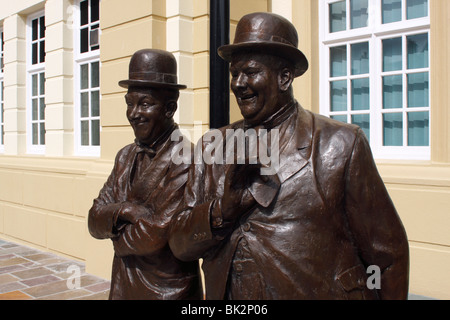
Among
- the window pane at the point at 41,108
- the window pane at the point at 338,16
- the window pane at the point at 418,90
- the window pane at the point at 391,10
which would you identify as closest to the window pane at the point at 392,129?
the window pane at the point at 418,90

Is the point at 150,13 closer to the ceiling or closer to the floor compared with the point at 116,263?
closer to the ceiling

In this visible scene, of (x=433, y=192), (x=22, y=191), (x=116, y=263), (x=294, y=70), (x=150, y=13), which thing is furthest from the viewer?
(x=22, y=191)

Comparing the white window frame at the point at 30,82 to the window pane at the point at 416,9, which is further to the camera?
the white window frame at the point at 30,82

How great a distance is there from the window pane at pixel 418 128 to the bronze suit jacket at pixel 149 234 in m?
3.31

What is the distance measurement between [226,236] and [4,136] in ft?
28.0

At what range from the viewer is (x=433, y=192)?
4.32m

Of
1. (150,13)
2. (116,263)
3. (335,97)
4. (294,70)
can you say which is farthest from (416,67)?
(116,263)

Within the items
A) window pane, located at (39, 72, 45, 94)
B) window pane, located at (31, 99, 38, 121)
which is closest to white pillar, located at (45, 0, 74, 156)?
window pane, located at (39, 72, 45, 94)

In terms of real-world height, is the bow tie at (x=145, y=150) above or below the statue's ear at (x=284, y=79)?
below

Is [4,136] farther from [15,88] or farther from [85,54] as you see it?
[85,54]

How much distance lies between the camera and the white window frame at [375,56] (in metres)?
4.94

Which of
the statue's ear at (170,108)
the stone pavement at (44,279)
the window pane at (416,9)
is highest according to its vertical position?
the window pane at (416,9)

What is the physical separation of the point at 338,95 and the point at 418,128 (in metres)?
1.05

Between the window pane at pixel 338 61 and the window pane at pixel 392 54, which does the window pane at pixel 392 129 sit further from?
the window pane at pixel 338 61
